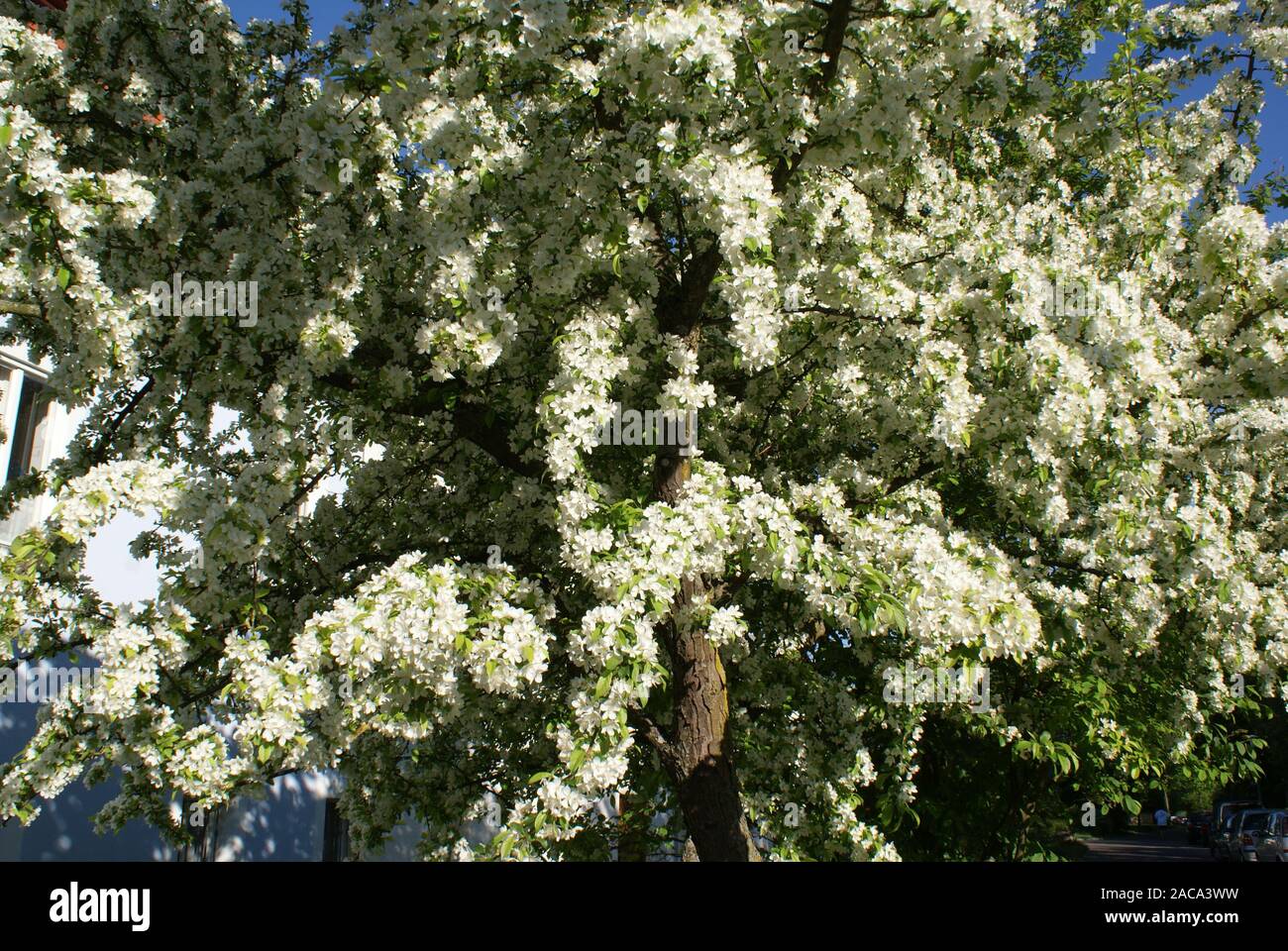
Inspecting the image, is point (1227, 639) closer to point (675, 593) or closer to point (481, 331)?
point (675, 593)

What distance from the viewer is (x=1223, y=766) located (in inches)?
386

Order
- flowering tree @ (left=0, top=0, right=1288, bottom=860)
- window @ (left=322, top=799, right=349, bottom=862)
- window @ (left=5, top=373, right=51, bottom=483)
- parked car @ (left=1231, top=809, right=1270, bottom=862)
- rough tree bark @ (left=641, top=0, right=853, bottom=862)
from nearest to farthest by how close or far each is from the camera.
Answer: flowering tree @ (left=0, top=0, right=1288, bottom=860)
rough tree bark @ (left=641, top=0, right=853, bottom=862)
window @ (left=5, top=373, right=51, bottom=483)
window @ (left=322, top=799, right=349, bottom=862)
parked car @ (left=1231, top=809, right=1270, bottom=862)

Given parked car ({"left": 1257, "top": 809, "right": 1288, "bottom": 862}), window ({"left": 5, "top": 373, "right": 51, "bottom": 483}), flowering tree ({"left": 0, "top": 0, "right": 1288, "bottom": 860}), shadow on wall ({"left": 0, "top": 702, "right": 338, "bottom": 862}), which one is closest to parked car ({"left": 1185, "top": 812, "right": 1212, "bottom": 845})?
parked car ({"left": 1257, "top": 809, "right": 1288, "bottom": 862})

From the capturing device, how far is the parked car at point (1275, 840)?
21489 millimetres

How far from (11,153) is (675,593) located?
4331 mm

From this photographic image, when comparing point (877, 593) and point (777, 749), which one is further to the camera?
point (777, 749)

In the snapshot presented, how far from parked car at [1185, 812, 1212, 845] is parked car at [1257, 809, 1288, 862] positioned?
1296cm

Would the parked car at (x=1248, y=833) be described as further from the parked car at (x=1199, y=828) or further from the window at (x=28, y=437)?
the window at (x=28, y=437)

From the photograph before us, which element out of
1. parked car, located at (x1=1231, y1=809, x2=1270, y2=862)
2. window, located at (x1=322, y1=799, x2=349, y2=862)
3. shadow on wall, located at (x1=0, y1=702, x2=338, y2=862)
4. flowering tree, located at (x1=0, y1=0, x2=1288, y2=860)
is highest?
flowering tree, located at (x1=0, y1=0, x2=1288, y2=860)

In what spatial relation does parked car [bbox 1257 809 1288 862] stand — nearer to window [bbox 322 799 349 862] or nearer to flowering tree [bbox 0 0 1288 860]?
flowering tree [bbox 0 0 1288 860]

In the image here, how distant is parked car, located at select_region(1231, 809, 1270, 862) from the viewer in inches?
891
